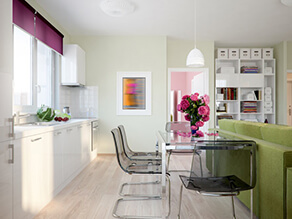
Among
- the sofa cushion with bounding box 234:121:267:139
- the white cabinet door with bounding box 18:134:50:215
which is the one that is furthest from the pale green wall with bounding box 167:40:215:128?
the white cabinet door with bounding box 18:134:50:215

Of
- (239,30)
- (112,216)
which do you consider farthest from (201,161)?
(239,30)

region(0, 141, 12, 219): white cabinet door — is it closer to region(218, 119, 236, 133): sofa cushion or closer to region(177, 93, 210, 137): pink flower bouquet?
region(177, 93, 210, 137): pink flower bouquet

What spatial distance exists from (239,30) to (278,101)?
230cm

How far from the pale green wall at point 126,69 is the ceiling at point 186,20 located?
235 mm

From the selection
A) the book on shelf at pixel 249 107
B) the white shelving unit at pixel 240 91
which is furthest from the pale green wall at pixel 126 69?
the book on shelf at pixel 249 107

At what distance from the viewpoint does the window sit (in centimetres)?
313

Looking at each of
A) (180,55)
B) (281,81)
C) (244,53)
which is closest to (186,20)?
(180,55)

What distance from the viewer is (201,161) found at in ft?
6.34

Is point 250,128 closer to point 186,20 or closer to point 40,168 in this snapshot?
point 40,168

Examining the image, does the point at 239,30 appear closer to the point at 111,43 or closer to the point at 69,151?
the point at 111,43

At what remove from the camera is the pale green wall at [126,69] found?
5238 mm

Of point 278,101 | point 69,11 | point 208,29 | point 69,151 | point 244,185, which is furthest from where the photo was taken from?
point 278,101

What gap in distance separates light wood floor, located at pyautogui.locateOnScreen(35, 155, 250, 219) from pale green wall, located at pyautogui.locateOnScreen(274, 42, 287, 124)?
388cm

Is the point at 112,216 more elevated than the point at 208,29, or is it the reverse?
the point at 208,29
